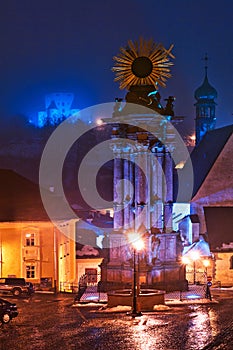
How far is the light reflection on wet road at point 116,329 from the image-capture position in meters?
21.4

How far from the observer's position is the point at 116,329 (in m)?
24.3

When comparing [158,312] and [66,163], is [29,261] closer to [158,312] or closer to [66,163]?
[158,312]

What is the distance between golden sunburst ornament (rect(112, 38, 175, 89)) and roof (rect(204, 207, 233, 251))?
16.7m

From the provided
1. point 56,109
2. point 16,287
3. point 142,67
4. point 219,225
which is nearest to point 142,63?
point 142,67

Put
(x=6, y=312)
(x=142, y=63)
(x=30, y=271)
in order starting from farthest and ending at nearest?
1. (x=30, y=271)
2. (x=142, y=63)
3. (x=6, y=312)

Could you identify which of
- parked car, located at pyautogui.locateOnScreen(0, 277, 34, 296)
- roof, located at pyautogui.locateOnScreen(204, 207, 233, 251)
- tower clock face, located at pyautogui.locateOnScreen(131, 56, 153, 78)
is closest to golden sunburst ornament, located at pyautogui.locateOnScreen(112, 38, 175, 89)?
tower clock face, located at pyautogui.locateOnScreen(131, 56, 153, 78)

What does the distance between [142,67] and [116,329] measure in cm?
1410

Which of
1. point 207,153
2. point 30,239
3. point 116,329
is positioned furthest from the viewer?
point 207,153

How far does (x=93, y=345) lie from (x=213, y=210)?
31335mm

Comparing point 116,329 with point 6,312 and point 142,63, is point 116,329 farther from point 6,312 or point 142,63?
point 142,63

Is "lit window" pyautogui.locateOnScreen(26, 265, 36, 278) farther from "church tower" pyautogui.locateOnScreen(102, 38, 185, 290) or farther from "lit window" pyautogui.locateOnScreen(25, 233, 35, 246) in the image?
"church tower" pyautogui.locateOnScreen(102, 38, 185, 290)

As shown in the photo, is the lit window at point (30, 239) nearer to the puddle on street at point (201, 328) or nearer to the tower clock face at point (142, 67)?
the tower clock face at point (142, 67)

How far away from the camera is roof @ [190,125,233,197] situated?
53134mm

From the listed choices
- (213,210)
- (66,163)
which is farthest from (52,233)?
(66,163)
